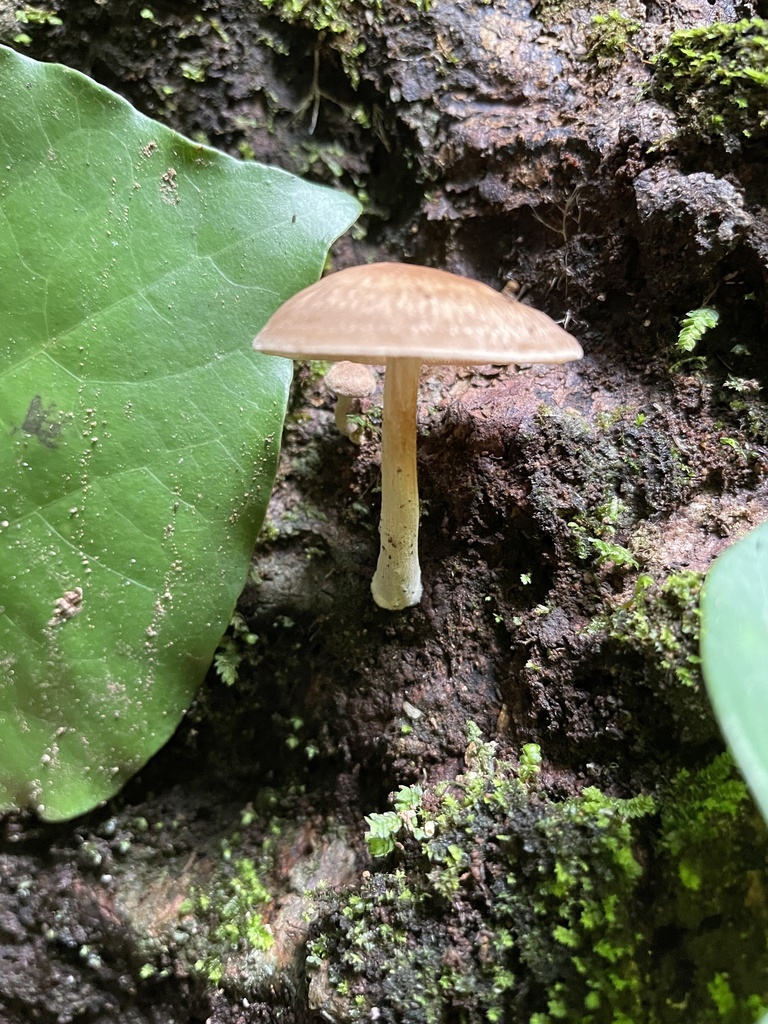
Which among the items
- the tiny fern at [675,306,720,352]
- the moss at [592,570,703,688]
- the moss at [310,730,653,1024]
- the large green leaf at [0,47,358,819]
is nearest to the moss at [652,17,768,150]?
the tiny fern at [675,306,720,352]

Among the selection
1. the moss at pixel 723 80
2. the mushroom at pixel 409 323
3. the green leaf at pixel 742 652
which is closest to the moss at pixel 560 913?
the green leaf at pixel 742 652

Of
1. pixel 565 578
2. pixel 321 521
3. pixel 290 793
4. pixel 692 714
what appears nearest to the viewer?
pixel 692 714

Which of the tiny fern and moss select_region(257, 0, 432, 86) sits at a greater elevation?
moss select_region(257, 0, 432, 86)

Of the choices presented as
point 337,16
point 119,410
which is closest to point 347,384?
point 119,410

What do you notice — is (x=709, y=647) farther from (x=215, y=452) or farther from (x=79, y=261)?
(x=79, y=261)

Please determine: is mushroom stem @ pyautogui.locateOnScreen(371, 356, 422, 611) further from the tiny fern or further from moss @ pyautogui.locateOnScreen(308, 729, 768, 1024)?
the tiny fern

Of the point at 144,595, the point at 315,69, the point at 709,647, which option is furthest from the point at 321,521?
the point at 315,69
